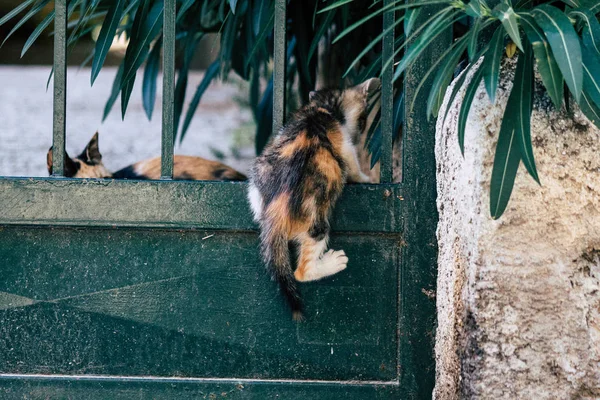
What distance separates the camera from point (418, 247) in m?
2.35

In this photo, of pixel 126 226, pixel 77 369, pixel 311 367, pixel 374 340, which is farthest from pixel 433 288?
pixel 77 369

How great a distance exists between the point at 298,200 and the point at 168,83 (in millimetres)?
568

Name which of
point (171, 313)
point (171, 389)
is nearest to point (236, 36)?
point (171, 313)

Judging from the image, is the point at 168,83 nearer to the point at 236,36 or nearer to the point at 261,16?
the point at 261,16

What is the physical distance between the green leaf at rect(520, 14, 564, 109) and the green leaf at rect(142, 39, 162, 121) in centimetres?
226

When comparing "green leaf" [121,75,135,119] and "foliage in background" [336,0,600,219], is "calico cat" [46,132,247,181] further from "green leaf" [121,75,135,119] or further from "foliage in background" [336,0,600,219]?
"foliage in background" [336,0,600,219]

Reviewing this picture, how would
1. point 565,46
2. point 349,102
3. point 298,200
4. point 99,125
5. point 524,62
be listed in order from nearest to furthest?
point 565,46 < point 524,62 < point 298,200 < point 349,102 < point 99,125

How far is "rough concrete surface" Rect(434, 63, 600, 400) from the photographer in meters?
1.96

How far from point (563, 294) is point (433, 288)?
48 centimetres

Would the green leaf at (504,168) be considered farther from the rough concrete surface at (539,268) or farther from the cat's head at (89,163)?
the cat's head at (89,163)

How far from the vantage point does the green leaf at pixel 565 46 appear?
156 cm

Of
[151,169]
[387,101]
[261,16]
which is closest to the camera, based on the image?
[387,101]

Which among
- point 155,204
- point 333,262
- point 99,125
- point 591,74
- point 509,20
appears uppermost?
point 99,125

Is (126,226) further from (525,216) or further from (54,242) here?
(525,216)
